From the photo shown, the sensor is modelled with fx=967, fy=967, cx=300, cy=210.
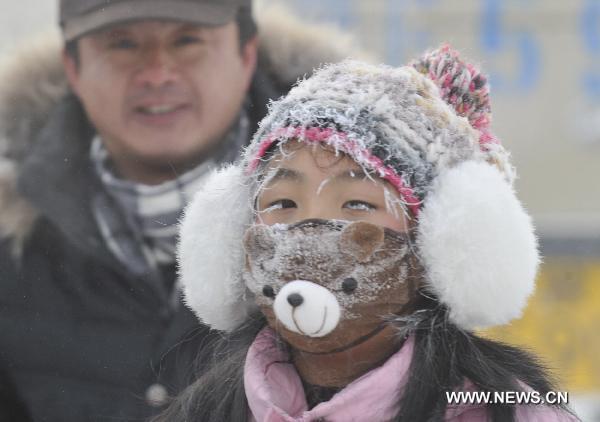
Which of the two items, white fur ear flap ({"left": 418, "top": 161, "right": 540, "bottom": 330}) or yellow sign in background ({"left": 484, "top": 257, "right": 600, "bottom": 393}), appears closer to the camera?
white fur ear flap ({"left": 418, "top": 161, "right": 540, "bottom": 330})

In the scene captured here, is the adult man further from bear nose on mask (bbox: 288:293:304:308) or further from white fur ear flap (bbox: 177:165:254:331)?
bear nose on mask (bbox: 288:293:304:308)

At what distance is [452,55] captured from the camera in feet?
4.66

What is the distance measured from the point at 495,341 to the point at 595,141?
503cm

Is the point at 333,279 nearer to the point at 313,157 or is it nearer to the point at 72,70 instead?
the point at 313,157

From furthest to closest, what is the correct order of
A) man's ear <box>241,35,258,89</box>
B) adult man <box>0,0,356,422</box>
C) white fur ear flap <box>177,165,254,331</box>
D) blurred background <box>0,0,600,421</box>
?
blurred background <box>0,0,600,421</box>, man's ear <box>241,35,258,89</box>, adult man <box>0,0,356,422</box>, white fur ear flap <box>177,165,254,331</box>

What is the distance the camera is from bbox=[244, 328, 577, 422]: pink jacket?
3.99 feet

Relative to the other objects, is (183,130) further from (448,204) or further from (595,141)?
(595,141)

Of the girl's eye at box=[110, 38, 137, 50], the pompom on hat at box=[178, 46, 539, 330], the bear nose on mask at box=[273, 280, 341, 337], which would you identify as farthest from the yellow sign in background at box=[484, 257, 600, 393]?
the bear nose on mask at box=[273, 280, 341, 337]

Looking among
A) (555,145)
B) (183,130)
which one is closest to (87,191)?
(183,130)

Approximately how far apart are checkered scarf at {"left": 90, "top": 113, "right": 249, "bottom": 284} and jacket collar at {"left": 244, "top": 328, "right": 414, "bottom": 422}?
0.61 metres

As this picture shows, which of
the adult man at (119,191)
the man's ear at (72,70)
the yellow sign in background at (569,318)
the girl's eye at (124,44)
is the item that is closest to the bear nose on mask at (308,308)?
the adult man at (119,191)

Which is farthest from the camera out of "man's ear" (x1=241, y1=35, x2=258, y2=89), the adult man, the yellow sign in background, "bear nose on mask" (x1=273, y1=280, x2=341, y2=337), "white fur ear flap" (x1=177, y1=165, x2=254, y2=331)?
the yellow sign in background

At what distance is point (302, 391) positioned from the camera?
51.3 inches

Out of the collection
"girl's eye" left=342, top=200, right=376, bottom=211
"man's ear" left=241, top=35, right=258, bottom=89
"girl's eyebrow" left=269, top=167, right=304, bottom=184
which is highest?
"man's ear" left=241, top=35, right=258, bottom=89
